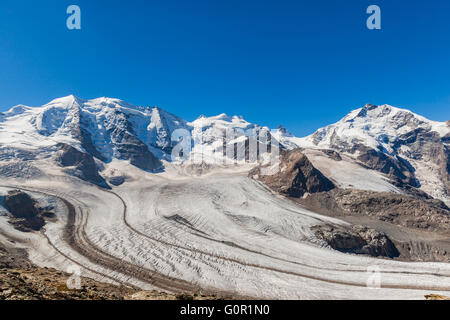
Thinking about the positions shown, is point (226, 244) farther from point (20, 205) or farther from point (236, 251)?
point (20, 205)

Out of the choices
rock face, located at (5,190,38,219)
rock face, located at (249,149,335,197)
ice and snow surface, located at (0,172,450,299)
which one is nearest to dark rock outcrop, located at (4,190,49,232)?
rock face, located at (5,190,38,219)

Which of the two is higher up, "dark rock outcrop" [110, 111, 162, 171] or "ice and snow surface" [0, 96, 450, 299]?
"dark rock outcrop" [110, 111, 162, 171]

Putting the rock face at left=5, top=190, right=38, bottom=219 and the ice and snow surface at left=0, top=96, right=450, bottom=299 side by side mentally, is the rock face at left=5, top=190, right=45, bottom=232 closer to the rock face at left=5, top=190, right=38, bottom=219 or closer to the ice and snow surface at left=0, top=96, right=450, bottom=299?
the rock face at left=5, top=190, right=38, bottom=219

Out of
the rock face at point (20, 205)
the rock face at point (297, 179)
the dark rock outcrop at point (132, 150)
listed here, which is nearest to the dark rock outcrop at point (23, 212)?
the rock face at point (20, 205)

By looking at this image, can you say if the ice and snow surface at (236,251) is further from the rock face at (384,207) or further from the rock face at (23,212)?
the rock face at (384,207)

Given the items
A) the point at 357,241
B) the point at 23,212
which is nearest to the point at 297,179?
the point at 357,241

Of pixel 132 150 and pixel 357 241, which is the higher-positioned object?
pixel 132 150
